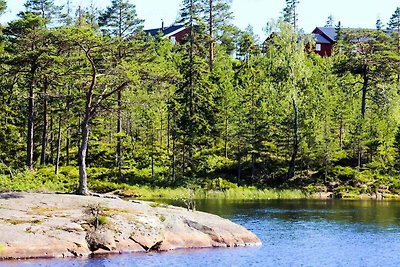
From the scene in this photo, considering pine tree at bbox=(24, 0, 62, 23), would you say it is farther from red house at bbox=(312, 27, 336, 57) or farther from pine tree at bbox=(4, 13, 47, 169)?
red house at bbox=(312, 27, 336, 57)

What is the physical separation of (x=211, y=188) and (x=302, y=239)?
28.5m

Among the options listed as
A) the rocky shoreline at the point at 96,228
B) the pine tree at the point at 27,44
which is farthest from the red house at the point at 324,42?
the rocky shoreline at the point at 96,228

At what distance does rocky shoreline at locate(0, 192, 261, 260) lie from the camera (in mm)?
26078

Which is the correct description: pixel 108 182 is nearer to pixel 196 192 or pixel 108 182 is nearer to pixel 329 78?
pixel 196 192

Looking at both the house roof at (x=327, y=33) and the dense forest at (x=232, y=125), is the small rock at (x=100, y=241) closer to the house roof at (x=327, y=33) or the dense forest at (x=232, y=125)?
the dense forest at (x=232, y=125)

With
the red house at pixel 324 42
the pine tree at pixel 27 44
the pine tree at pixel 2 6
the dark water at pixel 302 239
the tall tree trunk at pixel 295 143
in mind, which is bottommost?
the dark water at pixel 302 239

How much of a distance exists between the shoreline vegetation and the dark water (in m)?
6.32

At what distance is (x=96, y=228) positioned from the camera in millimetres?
27969

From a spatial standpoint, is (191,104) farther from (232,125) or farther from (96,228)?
(96,228)

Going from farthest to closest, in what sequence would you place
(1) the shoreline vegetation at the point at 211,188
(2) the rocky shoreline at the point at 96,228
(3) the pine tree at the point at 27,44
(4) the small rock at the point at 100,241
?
(1) the shoreline vegetation at the point at 211,188
(3) the pine tree at the point at 27,44
(4) the small rock at the point at 100,241
(2) the rocky shoreline at the point at 96,228

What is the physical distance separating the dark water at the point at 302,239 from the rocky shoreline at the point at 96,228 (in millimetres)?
920

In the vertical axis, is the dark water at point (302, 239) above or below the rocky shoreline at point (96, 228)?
below

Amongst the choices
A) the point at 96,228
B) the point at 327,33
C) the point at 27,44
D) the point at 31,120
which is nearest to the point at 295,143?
the point at 31,120

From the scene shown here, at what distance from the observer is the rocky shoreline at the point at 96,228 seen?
1027 inches
